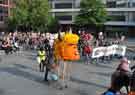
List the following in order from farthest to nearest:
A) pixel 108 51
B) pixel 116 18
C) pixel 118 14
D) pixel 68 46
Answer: pixel 116 18, pixel 118 14, pixel 108 51, pixel 68 46

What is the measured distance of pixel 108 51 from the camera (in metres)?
24.5

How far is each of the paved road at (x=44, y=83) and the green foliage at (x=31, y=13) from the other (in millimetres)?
52724

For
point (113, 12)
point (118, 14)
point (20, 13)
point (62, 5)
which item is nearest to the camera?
point (20, 13)

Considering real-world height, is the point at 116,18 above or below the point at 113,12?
below

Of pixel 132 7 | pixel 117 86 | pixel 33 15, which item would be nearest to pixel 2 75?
pixel 117 86

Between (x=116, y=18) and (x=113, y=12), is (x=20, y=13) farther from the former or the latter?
(x=116, y=18)

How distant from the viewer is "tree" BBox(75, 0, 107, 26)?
81.9 metres

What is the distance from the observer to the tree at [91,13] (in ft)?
269

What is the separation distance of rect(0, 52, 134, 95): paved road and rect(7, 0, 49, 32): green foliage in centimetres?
5272

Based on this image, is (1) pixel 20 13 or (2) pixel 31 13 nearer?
(1) pixel 20 13

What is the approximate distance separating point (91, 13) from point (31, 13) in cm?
1299

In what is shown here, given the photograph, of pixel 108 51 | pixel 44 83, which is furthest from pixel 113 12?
pixel 44 83

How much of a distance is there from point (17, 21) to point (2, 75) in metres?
57.7

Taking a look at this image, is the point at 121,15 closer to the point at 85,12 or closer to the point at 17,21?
the point at 85,12
